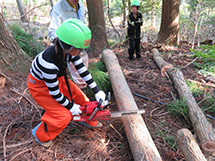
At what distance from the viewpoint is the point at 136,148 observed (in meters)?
1.91

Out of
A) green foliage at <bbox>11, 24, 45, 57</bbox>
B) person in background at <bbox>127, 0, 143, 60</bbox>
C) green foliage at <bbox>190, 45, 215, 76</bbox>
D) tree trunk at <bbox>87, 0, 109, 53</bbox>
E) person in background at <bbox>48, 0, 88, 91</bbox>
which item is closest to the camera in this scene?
person in background at <bbox>48, 0, 88, 91</bbox>

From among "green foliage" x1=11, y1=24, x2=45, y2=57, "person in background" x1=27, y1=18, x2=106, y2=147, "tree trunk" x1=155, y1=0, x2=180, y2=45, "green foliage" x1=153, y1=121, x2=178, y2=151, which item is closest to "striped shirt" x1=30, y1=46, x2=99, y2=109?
"person in background" x1=27, y1=18, x2=106, y2=147

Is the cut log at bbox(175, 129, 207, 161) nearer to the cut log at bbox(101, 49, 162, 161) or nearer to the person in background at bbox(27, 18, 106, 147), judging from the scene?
the cut log at bbox(101, 49, 162, 161)

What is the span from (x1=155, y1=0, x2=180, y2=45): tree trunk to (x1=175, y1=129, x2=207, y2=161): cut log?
4833 mm

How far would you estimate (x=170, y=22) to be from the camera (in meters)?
5.64

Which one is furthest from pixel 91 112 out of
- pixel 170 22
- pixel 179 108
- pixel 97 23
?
pixel 170 22

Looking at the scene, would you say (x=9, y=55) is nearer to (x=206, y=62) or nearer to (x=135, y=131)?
(x=135, y=131)

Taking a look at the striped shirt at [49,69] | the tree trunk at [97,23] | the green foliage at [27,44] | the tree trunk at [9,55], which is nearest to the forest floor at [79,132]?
the tree trunk at [9,55]

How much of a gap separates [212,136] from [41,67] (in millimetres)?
2575

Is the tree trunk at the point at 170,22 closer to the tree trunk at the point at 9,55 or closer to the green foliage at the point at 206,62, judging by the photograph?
the green foliage at the point at 206,62

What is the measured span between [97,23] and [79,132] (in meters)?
4.18

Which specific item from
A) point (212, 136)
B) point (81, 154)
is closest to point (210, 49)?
point (212, 136)

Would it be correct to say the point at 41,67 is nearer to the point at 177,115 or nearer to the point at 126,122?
the point at 126,122

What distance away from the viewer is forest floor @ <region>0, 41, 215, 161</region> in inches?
78.4
